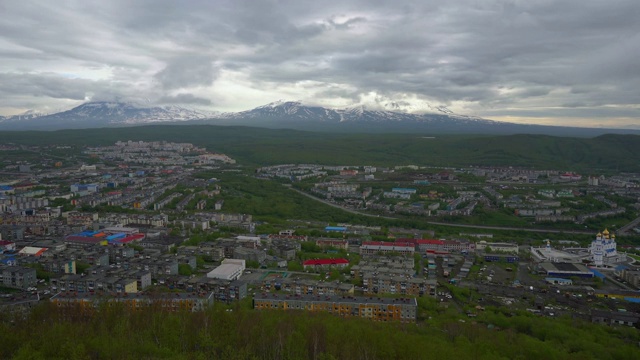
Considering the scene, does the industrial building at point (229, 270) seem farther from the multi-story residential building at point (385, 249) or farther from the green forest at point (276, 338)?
the multi-story residential building at point (385, 249)

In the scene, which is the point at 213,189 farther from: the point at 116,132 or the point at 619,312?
the point at 116,132

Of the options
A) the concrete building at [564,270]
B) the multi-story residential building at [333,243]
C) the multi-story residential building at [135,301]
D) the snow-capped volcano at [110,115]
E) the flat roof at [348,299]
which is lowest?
the concrete building at [564,270]

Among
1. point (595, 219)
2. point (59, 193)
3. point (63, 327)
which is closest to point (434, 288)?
point (63, 327)

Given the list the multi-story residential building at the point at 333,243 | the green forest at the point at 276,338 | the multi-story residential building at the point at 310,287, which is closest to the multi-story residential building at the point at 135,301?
the green forest at the point at 276,338

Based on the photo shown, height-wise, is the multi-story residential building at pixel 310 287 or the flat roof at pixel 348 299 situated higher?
the flat roof at pixel 348 299

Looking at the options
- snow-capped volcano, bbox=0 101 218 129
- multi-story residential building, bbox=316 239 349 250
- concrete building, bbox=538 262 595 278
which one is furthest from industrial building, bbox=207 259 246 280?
snow-capped volcano, bbox=0 101 218 129

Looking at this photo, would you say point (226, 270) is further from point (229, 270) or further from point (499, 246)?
point (499, 246)

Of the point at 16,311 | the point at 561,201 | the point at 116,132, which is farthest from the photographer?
the point at 116,132
